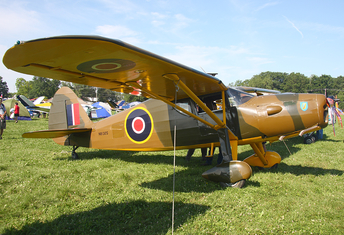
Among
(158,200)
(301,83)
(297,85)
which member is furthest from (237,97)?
(301,83)

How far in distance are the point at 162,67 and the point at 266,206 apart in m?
2.97

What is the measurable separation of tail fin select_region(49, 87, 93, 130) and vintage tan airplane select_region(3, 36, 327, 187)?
0.03m

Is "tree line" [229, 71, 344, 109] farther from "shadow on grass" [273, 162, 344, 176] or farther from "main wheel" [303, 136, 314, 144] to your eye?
"shadow on grass" [273, 162, 344, 176]

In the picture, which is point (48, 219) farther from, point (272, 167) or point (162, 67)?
point (272, 167)

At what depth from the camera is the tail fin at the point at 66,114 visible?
756 centimetres

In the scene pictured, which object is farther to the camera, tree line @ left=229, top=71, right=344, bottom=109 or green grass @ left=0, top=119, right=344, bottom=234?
tree line @ left=229, top=71, right=344, bottom=109

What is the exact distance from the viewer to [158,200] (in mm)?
3900

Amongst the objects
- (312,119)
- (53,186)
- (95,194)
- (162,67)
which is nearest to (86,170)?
(53,186)

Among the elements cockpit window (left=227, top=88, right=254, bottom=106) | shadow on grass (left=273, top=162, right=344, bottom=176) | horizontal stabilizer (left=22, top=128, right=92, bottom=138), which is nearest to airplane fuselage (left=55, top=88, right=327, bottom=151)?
cockpit window (left=227, top=88, right=254, bottom=106)

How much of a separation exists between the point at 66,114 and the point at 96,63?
556cm

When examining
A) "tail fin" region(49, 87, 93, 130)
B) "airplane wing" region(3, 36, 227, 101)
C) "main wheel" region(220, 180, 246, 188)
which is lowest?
"main wheel" region(220, 180, 246, 188)

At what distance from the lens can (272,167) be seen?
6.09 meters

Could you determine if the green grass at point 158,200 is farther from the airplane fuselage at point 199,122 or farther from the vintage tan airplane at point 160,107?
the airplane fuselage at point 199,122

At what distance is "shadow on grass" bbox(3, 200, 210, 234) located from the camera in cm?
295
